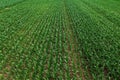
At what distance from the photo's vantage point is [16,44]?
41.9 ft

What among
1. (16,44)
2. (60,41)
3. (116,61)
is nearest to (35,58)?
(16,44)

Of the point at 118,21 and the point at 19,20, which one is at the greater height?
the point at 19,20

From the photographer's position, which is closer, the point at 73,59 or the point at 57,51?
the point at 73,59

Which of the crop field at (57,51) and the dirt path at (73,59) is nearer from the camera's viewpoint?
the crop field at (57,51)

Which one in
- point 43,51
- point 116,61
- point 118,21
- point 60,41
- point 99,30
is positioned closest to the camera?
point 116,61

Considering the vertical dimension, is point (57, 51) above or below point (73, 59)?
above

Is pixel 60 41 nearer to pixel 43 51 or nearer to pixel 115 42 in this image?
pixel 43 51

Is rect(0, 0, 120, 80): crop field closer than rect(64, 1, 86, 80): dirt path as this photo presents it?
Yes

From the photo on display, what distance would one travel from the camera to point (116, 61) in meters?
11.4

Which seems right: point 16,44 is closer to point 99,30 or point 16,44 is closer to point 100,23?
point 99,30

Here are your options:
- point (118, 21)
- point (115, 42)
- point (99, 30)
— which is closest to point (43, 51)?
point (115, 42)

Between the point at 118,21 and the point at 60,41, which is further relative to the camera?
the point at 118,21

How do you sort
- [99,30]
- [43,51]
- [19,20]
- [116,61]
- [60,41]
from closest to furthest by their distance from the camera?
[116,61] < [43,51] < [60,41] < [99,30] < [19,20]

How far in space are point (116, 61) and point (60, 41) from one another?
13.7 feet
